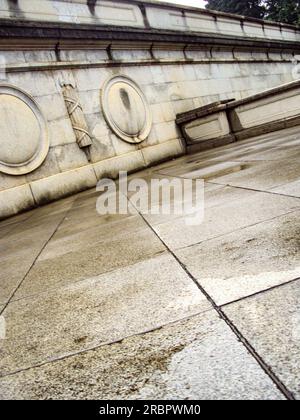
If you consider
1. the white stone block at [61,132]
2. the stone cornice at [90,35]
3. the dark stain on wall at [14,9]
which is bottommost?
the white stone block at [61,132]

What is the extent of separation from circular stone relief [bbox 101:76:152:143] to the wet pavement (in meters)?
7.00

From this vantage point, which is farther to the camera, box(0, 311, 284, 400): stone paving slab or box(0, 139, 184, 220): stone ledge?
box(0, 139, 184, 220): stone ledge

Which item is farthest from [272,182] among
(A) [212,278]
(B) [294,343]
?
(B) [294,343]

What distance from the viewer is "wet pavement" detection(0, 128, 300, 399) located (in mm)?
928

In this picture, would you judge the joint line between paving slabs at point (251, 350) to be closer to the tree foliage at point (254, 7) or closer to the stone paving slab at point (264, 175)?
the stone paving slab at point (264, 175)

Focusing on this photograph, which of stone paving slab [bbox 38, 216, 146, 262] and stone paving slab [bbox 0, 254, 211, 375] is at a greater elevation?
stone paving slab [bbox 38, 216, 146, 262]

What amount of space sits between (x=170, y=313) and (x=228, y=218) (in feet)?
4.01

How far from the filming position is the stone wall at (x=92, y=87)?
24.3ft

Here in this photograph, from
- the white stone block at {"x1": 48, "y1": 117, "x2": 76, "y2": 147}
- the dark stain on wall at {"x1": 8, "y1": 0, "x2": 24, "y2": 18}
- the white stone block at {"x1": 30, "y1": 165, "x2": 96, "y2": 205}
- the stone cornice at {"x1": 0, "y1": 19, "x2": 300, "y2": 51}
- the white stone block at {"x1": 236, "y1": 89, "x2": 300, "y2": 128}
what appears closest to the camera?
the stone cornice at {"x1": 0, "y1": 19, "x2": 300, "y2": 51}

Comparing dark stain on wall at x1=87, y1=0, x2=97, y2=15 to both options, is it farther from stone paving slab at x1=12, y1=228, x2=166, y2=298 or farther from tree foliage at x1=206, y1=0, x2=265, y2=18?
tree foliage at x1=206, y1=0, x2=265, y2=18

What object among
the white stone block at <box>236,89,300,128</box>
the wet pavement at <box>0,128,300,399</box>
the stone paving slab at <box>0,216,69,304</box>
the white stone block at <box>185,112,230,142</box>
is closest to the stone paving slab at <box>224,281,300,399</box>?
the wet pavement at <box>0,128,300,399</box>

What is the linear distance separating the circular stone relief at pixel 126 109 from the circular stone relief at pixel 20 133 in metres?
2.03

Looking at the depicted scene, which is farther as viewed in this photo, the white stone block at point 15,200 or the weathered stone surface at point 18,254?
the white stone block at point 15,200

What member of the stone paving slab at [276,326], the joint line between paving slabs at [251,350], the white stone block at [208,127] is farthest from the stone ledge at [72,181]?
the stone paving slab at [276,326]
